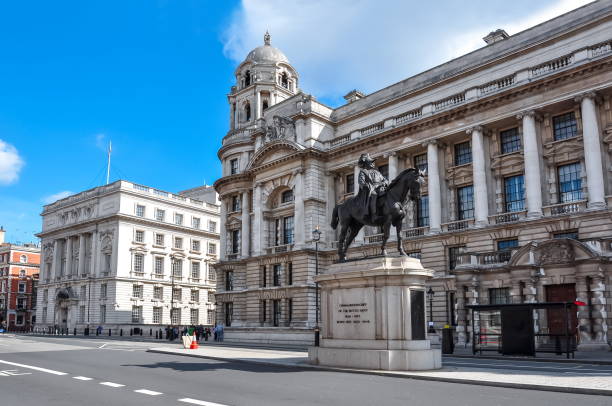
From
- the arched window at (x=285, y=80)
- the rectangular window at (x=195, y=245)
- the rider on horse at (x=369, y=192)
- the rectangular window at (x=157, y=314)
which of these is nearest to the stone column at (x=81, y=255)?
the rectangular window at (x=157, y=314)

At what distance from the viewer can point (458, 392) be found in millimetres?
12125

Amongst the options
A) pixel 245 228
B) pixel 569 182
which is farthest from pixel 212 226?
pixel 569 182

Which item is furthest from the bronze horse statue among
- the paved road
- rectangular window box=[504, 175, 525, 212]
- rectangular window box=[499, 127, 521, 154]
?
rectangular window box=[499, 127, 521, 154]

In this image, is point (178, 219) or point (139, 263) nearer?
point (139, 263)

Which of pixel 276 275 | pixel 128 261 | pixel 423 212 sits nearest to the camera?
pixel 423 212

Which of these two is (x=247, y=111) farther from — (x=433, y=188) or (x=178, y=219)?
(x=433, y=188)

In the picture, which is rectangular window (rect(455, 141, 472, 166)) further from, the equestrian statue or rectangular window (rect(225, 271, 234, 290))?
rectangular window (rect(225, 271, 234, 290))

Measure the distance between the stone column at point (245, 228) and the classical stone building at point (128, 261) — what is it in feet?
66.5

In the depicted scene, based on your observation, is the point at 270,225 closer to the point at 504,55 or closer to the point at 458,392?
the point at 504,55

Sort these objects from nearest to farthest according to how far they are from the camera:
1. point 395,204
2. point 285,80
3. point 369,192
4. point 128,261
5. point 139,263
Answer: point 395,204, point 369,192, point 285,80, point 128,261, point 139,263

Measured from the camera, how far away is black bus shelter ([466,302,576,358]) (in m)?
23.5

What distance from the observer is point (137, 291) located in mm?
76562

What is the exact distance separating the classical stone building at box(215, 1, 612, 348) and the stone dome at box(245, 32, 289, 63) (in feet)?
38.7

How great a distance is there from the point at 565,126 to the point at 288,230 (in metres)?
27.0
